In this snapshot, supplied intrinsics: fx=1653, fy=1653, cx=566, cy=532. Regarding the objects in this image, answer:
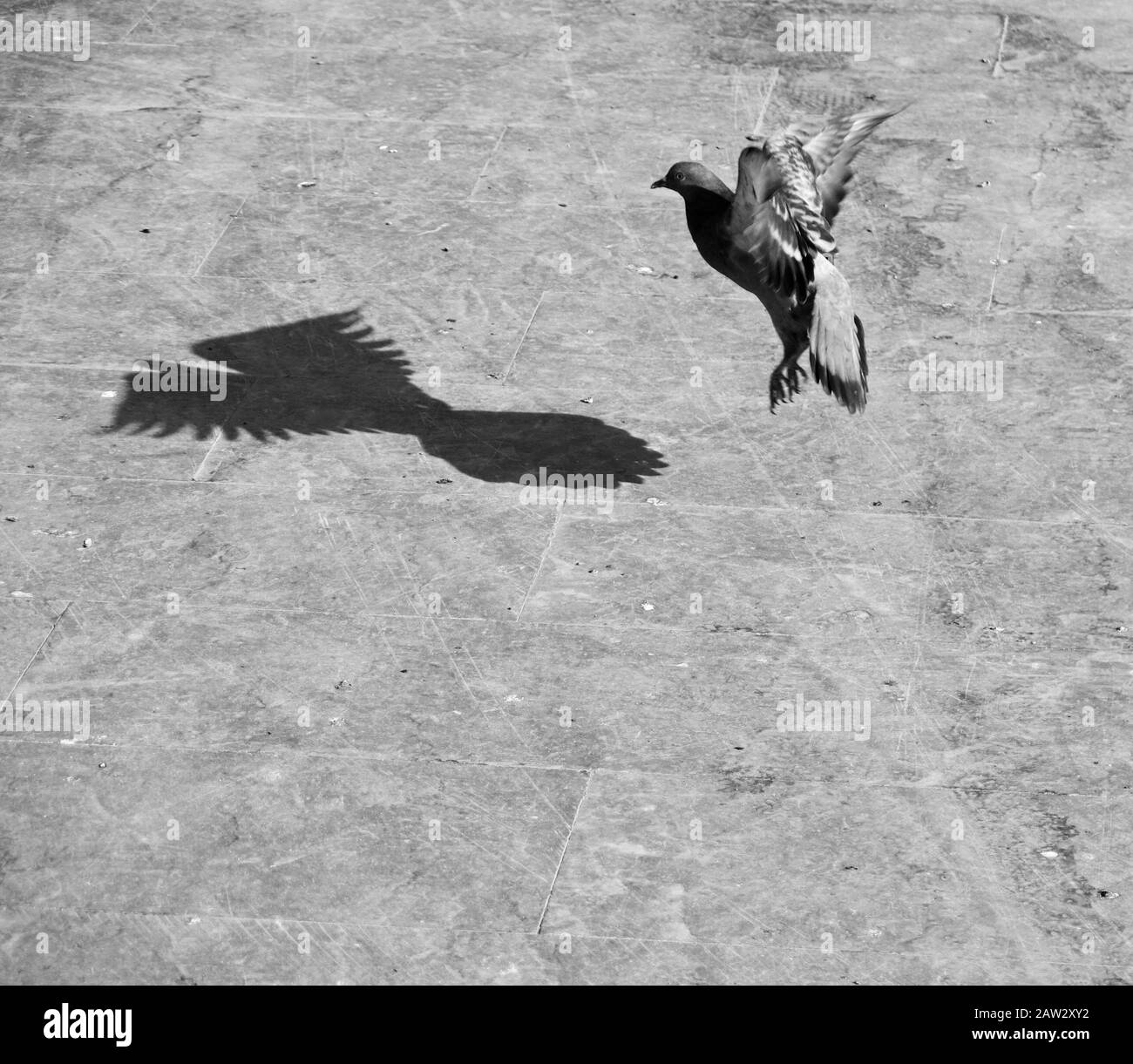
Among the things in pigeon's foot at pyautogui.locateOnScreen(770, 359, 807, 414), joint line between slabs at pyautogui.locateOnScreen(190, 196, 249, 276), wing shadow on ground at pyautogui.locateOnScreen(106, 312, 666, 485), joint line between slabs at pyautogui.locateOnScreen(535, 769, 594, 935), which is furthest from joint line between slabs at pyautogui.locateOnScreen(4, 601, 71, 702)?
pigeon's foot at pyautogui.locateOnScreen(770, 359, 807, 414)

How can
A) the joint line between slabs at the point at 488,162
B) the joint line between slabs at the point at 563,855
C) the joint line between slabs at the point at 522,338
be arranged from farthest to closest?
the joint line between slabs at the point at 488,162
the joint line between slabs at the point at 522,338
the joint line between slabs at the point at 563,855

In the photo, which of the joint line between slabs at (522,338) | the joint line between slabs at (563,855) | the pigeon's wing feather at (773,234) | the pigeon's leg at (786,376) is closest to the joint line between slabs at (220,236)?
the joint line between slabs at (522,338)

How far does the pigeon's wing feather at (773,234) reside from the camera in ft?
24.3

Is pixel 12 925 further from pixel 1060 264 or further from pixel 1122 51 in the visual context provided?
pixel 1122 51

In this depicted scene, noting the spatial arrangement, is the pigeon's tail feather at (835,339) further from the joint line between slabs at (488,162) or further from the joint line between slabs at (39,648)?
the joint line between slabs at (488,162)

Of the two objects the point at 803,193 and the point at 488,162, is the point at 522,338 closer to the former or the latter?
the point at 803,193

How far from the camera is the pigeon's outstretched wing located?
8.53 m

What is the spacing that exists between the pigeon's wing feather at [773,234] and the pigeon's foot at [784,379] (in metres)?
0.64

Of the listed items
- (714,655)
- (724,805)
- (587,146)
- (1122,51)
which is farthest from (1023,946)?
(1122,51)

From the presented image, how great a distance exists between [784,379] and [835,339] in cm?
77

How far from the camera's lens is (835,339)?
7.48m

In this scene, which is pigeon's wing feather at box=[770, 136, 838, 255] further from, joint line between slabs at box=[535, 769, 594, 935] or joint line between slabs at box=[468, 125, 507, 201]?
joint line between slabs at box=[468, 125, 507, 201]

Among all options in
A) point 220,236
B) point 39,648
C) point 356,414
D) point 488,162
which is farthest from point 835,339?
point 220,236

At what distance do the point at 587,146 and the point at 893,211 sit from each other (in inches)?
83.5
